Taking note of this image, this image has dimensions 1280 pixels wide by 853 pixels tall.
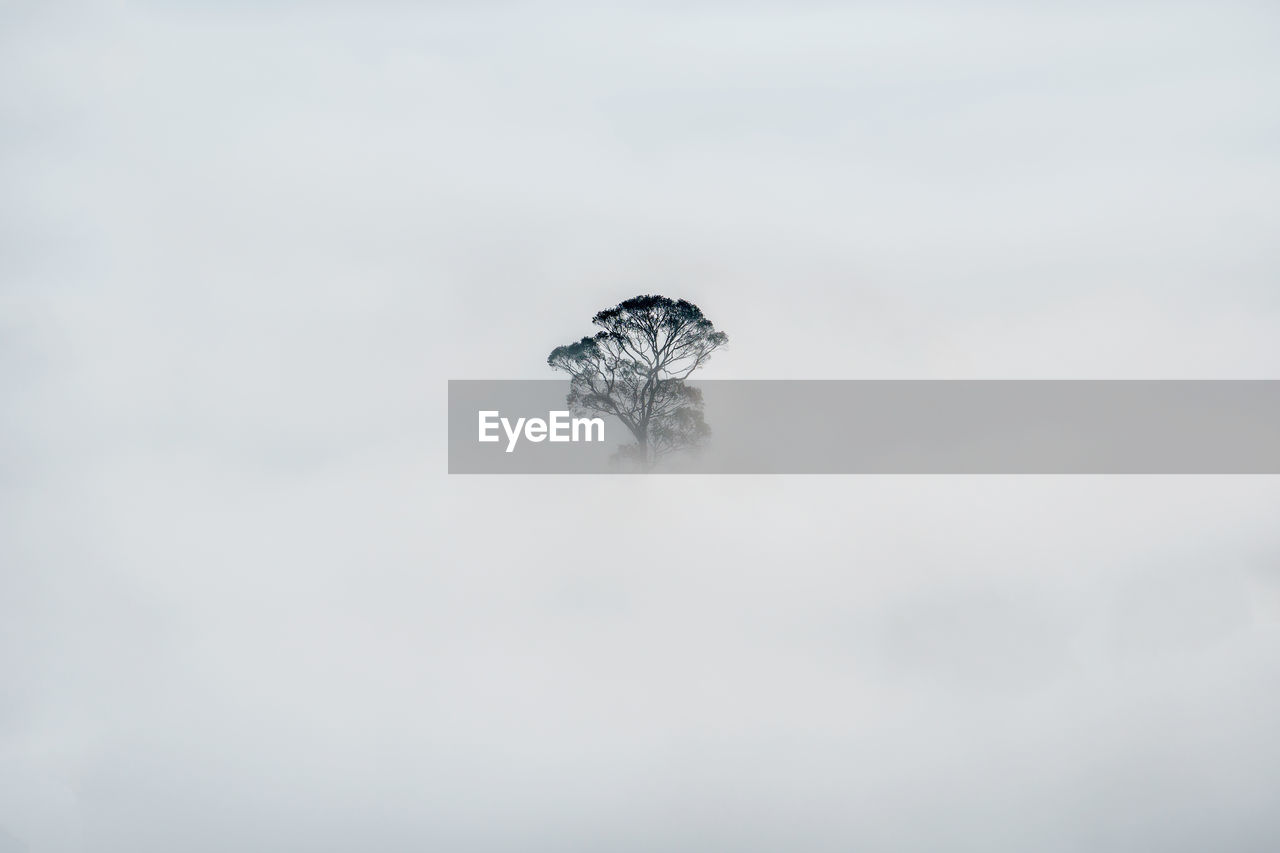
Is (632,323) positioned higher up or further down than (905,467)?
higher up

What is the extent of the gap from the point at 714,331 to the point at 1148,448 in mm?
13772

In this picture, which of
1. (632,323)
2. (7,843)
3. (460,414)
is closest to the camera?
(7,843)

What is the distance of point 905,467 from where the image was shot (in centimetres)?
3238

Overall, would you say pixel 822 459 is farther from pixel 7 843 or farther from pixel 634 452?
pixel 7 843

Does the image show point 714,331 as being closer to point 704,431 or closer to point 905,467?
point 704,431

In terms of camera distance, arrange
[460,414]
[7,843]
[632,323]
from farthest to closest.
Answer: [460,414]
[632,323]
[7,843]

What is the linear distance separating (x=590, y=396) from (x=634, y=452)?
2133 millimetres

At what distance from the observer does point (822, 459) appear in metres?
32.8

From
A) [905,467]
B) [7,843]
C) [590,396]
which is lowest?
[7,843]

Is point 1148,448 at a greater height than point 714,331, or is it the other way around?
point 714,331

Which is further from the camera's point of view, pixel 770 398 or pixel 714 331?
pixel 770 398

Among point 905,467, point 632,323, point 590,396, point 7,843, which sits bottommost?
point 7,843

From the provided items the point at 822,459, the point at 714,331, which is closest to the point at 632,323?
the point at 714,331

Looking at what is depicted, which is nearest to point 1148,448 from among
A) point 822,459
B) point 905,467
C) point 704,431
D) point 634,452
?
point 905,467
